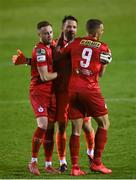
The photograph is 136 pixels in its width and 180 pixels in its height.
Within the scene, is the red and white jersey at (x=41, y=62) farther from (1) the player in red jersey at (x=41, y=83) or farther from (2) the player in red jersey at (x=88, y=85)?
(2) the player in red jersey at (x=88, y=85)

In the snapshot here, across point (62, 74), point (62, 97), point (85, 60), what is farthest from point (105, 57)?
point (62, 97)

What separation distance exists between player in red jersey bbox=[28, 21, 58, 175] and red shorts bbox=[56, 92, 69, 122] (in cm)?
14

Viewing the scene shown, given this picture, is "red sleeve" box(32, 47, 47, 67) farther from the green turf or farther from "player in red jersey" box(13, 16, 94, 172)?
the green turf

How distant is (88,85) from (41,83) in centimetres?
78

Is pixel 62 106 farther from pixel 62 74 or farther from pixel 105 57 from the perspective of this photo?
pixel 105 57

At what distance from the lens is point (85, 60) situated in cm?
1202

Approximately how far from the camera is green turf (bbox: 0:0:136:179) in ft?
44.0

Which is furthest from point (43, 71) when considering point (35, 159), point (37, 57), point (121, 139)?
point (121, 139)

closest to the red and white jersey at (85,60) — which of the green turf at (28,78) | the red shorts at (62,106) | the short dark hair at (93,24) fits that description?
the short dark hair at (93,24)

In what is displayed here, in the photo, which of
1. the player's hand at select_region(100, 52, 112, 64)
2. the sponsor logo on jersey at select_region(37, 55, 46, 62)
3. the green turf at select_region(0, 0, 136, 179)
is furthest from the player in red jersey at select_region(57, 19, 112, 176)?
the green turf at select_region(0, 0, 136, 179)

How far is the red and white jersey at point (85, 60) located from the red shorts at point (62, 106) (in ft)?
1.50

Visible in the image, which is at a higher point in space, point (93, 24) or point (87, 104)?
point (93, 24)

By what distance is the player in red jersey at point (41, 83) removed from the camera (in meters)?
12.3

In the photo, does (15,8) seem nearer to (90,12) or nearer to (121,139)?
(90,12)
